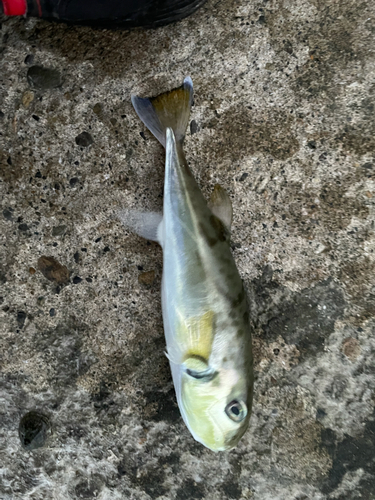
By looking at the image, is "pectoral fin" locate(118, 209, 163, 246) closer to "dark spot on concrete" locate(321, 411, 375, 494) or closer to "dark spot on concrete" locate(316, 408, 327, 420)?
"dark spot on concrete" locate(316, 408, 327, 420)

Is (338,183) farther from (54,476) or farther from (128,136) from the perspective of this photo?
(54,476)

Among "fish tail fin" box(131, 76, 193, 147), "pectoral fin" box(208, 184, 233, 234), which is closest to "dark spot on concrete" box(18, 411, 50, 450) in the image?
"pectoral fin" box(208, 184, 233, 234)

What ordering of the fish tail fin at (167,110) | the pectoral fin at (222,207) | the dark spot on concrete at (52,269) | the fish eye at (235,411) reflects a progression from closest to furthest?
1. the fish eye at (235,411)
2. the pectoral fin at (222,207)
3. the fish tail fin at (167,110)
4. the dark spot on concrete at (52,269)

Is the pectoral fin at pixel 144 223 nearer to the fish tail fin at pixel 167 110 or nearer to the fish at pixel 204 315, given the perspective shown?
the fish at pixel 204 315

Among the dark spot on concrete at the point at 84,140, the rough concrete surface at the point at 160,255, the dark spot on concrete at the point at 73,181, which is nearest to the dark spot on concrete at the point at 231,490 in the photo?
the rough concrete surface at the point at 160,255

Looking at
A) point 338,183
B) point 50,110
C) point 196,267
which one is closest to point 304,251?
point 338,183
